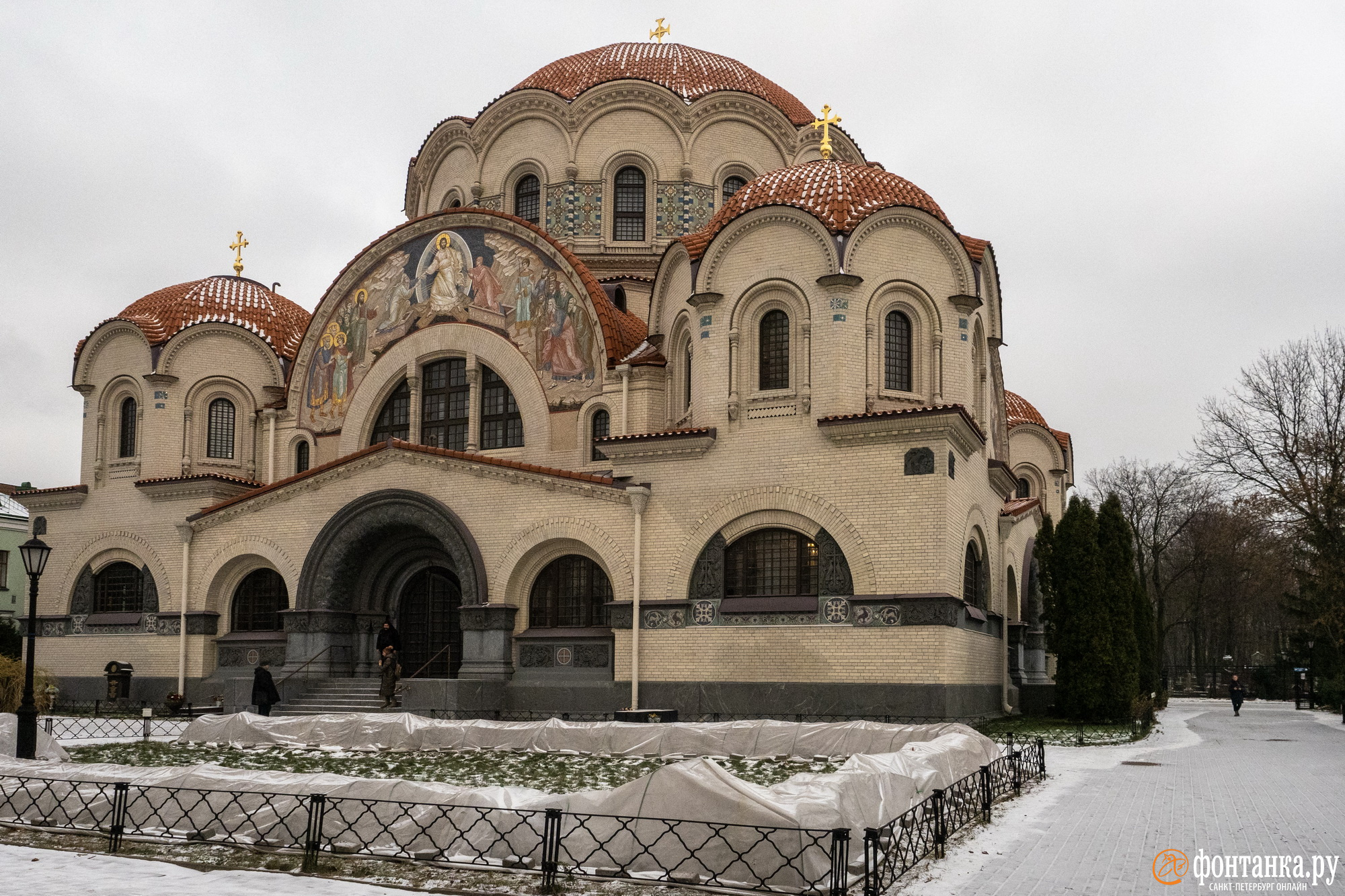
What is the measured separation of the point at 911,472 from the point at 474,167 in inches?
632

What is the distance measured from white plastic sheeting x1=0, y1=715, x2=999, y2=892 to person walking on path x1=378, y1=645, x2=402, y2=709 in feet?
32.8

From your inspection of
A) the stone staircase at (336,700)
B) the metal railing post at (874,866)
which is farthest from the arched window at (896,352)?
the metal railing post at (874,866)

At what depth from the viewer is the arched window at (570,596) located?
23.2 meters

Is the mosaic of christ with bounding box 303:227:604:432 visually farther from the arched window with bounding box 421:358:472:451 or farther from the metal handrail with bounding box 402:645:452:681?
the metal handrail with bounding box 402:645:452:681

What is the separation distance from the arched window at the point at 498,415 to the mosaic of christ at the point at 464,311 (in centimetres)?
102

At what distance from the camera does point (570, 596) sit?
23359mm

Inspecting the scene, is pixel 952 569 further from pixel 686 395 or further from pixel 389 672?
pixel 389 672

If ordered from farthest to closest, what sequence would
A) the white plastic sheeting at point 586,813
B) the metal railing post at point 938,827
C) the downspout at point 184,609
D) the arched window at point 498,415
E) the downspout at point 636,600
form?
the downspout at point 184,609 < the arched window at point 498,415 < the downspout at point 636,600 < the metal railing post at point 938,827 < the white plastic sheeting at point 586,813

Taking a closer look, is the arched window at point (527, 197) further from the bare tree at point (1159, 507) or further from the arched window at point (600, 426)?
the bare tree at point (1159, 507)

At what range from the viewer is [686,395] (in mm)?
23875

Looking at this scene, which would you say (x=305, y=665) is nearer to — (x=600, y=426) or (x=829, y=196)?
(x=600, y=426)

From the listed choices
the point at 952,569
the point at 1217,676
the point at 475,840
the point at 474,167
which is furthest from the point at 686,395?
the point at 1217,676

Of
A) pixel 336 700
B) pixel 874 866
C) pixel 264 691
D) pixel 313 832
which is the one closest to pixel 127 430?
pixel 264 691

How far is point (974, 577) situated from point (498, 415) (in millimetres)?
10192
